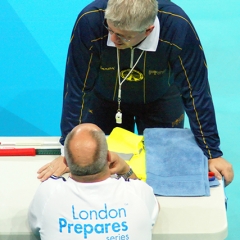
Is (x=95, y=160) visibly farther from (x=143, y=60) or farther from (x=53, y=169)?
(x=143, y=60)

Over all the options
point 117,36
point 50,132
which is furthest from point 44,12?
point 117,36

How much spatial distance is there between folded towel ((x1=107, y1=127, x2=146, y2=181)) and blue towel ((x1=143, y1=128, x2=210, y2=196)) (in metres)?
0.03

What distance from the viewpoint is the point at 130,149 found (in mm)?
2242

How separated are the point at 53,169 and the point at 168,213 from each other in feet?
1.69

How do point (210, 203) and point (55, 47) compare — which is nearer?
point (210, 203)

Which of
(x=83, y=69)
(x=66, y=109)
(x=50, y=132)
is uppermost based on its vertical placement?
(x=83, y=69)

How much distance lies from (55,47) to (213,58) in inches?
50.9

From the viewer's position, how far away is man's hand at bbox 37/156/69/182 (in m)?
2.21

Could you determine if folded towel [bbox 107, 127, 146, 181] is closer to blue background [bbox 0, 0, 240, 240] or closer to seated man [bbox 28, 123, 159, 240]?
seated man [bbox 28, 123, 159, 240]

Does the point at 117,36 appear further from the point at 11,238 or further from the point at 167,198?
the point at 11,238

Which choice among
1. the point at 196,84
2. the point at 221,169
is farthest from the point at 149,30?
the point at 221,169

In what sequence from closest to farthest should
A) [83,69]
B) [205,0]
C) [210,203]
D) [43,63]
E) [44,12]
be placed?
[210,203] < [83,69] < [43,63] < [44,12] < [205,0]

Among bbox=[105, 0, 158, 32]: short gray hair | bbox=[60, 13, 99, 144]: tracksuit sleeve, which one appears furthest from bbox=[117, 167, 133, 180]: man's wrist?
bbox=[105, 0, 158, 32]: short gray hair

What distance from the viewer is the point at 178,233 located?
6.19 ft
